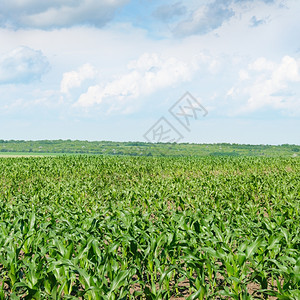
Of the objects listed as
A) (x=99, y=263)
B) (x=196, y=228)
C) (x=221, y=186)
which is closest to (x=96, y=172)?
(x=221, y=186)

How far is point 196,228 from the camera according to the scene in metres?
6.56

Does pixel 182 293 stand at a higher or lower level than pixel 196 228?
lower

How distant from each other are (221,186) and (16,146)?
410ft

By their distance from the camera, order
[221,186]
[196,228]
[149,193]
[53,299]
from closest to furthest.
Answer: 1. [53,299]
2. [196,228]
3. [149,193]
4. [221,186]

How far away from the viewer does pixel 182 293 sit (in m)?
5.27

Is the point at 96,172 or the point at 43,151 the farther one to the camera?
the point at 43,151

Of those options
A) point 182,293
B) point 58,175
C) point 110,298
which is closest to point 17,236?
point 110,298

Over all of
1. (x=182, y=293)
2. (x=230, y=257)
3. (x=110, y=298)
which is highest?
(x=230, y=257)

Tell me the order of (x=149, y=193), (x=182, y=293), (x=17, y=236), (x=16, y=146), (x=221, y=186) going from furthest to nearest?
(x=16, y=146) → (x=221, y=186) → (x=149, y=193) → (x=17, y=236) → (x=182, y=293)

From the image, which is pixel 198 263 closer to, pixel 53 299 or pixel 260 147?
pixel 53 299

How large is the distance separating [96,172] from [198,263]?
18493 mm

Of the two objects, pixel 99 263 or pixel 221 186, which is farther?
pixel 221 186

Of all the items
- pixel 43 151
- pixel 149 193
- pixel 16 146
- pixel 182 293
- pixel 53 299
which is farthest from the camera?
pixel 16 146

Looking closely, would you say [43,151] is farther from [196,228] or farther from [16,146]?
[196,228]
